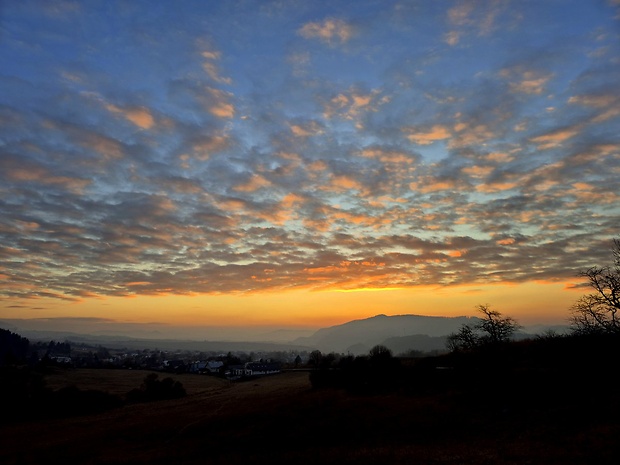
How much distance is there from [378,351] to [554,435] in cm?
4774

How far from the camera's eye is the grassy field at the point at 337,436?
2588 cm

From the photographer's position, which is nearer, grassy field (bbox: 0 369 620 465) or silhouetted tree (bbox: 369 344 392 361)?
grassy field (bbox: 0 369 620 465)

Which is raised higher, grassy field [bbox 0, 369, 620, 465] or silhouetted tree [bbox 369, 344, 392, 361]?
Answer: silhouetted tree [bbox 369, 344, 392, 361]

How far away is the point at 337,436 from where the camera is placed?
3669 centimetres

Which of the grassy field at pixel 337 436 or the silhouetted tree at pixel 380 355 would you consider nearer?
the grassy field at pixel 337 436

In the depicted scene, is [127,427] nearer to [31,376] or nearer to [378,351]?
[378,351]

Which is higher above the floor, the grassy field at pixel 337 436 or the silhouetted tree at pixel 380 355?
the silhouetted tree at pixel 380 355

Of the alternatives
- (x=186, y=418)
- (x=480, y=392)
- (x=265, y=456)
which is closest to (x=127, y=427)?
(x=186, y=418)

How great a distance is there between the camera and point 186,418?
172 ft

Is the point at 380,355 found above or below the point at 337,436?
above

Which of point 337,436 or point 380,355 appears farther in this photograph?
point 380,355

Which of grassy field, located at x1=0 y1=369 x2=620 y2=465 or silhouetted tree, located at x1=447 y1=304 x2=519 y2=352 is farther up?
silhouetted tree, located at x1=447 y1=304 x2=519 y2=352

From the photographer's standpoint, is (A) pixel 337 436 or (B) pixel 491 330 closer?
(A) pixel 337 436

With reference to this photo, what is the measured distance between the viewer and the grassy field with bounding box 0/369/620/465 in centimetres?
2588
